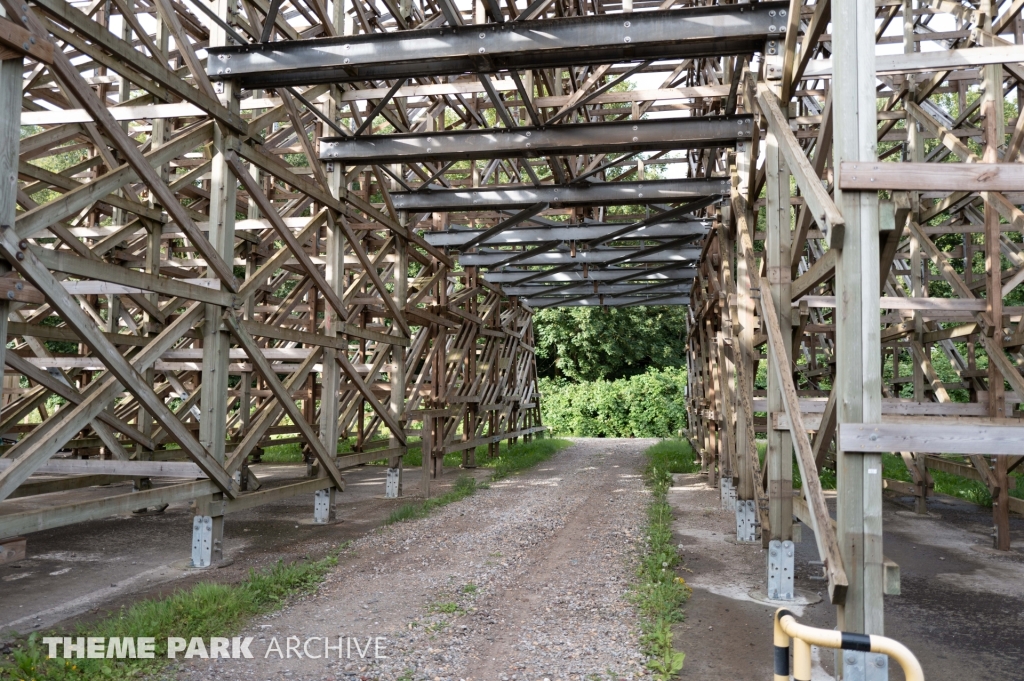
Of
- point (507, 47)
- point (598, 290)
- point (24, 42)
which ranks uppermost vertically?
point (507, 47)

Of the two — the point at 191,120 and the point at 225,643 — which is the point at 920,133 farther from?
the point at 191,120

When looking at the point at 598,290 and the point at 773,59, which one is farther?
the point at 598,290

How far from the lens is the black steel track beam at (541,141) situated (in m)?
8.86

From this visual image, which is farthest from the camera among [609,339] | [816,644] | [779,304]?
[609,339]

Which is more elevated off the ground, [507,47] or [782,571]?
[507,47]

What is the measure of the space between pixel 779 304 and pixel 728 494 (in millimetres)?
5559

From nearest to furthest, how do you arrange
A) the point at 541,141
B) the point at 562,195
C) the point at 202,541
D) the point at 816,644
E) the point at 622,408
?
the point at 816,644 < the point at 202,541 < the point at 541,141 < the point at 562,195 < the point at 622,408

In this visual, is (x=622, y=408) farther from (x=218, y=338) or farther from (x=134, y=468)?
(x=134, y=468)

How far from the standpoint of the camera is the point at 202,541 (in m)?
7.29

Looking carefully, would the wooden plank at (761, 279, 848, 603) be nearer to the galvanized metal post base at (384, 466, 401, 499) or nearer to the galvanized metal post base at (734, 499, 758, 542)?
the galvanized metal post base at (734, 499, 758, 542)

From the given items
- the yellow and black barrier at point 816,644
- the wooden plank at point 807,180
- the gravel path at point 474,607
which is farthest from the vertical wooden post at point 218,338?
the yellow and black barrier at point 816,644

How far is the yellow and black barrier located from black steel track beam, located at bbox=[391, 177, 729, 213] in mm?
8433

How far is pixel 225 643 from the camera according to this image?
5113 millimetres

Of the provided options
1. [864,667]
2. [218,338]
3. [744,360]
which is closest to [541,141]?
[744,360]
